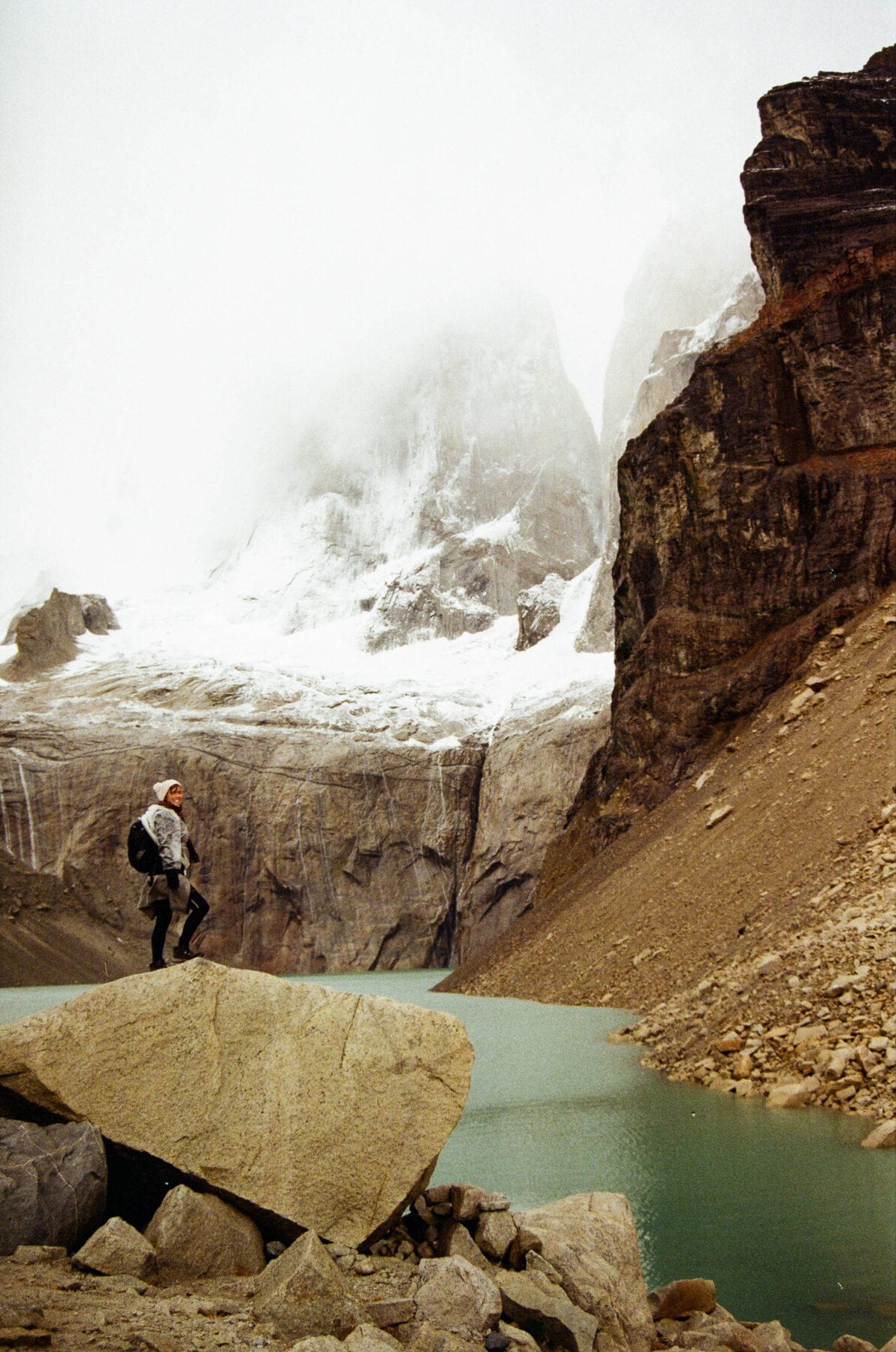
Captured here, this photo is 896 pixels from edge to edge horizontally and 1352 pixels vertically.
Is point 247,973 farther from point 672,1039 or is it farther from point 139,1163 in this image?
point 672,1039

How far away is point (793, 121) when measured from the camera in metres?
41.6

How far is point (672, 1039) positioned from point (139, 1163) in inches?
447

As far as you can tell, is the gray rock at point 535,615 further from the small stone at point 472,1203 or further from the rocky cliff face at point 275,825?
the small stone at point 472,1203

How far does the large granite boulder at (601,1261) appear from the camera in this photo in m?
5.93

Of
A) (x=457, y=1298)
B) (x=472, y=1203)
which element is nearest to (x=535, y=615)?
(x=472, y=1203)

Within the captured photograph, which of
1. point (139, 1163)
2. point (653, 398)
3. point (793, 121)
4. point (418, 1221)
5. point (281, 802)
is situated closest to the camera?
point (139, 1163)

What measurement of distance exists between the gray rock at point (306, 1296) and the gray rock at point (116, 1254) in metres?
0.59

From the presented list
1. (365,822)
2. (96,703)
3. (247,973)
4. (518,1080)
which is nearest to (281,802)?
(365,822)

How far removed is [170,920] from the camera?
8.52 m

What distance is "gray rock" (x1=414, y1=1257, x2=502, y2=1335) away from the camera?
17.3ft

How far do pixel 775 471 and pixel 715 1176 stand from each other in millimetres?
29587

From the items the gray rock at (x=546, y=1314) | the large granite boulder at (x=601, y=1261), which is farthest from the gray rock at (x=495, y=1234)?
the gray rock at (x=546, y=1314)

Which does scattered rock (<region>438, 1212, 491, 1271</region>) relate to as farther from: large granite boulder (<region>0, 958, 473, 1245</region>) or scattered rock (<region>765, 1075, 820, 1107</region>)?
scattered rock (<region>765, 1075, 820, 1107</region>)

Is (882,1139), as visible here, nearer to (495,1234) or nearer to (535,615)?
(495,1234)
